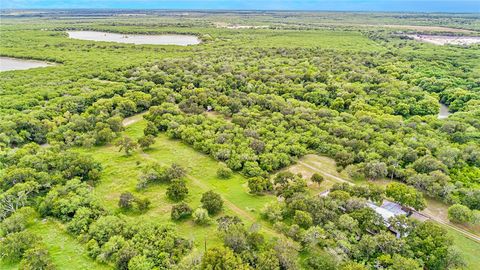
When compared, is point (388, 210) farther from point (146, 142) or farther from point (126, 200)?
point (146, 142)

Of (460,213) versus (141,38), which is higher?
(141,38)

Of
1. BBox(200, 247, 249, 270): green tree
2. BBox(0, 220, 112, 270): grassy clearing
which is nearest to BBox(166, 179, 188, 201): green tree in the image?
BBox(0, 220, 112, 270): grassy clearing

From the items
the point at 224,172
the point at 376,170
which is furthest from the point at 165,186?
the point at 376,170

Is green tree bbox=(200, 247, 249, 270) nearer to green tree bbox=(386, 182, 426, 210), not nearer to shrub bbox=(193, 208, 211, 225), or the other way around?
shrub bbox=(193, 208, 211, 225)

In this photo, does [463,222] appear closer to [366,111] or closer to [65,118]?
[366,111]

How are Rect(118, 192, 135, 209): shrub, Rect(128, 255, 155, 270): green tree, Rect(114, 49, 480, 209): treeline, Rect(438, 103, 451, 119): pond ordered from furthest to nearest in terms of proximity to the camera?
1. Rect(438, 103, 451, 119): pond
2. Rect(114, 49, 480, 209): treeline
3. Rect(118, 192, 135, 209): shrub
4. Rect(128, 255, 155, 270): green tree

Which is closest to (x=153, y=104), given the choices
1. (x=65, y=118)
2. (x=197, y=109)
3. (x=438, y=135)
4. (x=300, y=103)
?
(x=197, y=109)

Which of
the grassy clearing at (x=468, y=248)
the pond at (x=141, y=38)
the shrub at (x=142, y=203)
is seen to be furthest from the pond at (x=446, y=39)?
the shrub at (x=142, y=203)
